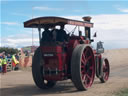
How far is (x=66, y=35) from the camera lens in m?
10.5

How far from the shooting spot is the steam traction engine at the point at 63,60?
9625 millimetres

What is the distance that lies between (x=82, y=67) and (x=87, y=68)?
1.63 feet

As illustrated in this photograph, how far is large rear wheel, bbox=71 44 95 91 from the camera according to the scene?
31.2ft

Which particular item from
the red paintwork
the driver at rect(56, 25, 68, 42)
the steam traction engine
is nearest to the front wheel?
the steam traction engine

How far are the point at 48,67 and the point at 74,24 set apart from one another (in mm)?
1843

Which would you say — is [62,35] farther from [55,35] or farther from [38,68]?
[38,68]

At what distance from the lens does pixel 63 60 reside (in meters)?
9.91

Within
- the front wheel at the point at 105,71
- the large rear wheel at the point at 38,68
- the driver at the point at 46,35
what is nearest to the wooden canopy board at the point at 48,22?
the driver at the point at 46,35

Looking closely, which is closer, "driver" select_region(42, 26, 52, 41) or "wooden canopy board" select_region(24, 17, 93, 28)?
"wooden canopy board" select_region(24, 17, 93, 28)

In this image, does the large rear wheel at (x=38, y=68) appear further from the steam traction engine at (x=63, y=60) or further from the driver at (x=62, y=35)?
the driver at (x=62, y=35)

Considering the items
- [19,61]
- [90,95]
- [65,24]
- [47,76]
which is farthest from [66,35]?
[19,61]

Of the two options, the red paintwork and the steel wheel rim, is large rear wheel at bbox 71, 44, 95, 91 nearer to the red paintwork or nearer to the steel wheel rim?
the steel wheel rim

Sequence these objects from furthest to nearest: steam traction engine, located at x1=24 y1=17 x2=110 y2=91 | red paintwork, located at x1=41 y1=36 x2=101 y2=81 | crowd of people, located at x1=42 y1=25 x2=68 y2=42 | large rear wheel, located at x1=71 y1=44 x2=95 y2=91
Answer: crowd of people, located at x1=42 y1=25 x2=68 y2=42, red paintwork, located at x1=41 y1=36 x2=101 y2=81, steam traction engine, located at x1=24 y1=17 x2=110 y2=91, large rear wheel, located at x1=71 y1=44 x2=95 y2=91

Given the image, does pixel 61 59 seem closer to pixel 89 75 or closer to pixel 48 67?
pixel 48 67
